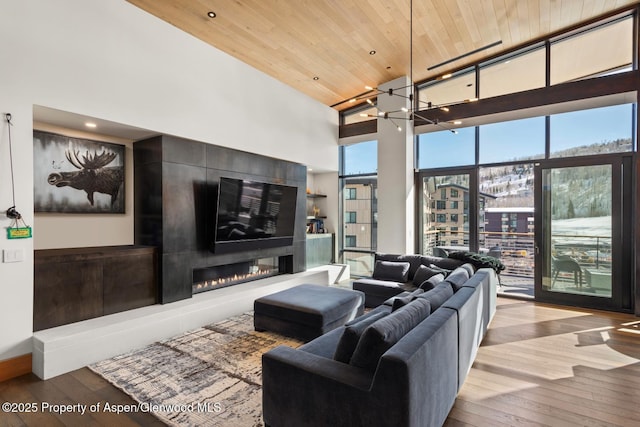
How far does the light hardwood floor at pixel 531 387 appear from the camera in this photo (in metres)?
2.26

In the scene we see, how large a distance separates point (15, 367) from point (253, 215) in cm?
306

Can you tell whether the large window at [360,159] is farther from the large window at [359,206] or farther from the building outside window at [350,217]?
the building outside window at [350,217]

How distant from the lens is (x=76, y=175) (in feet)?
12.0

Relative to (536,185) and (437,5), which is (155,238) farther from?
(536,185)

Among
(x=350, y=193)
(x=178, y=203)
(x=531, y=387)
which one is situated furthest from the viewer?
(x=350, y=193)

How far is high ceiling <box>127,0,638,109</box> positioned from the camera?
3.91 meters

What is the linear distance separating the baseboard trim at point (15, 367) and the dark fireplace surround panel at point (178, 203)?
131 centimetres

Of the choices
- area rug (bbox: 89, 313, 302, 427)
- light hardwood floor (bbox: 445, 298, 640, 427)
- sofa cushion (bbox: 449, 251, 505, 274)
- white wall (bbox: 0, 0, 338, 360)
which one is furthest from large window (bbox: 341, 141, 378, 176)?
area rug (bbox: 89, 313, 302, 427)

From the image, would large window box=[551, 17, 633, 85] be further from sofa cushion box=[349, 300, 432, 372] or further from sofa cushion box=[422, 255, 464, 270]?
sofa cushion box=[349, 300, 432, 372]

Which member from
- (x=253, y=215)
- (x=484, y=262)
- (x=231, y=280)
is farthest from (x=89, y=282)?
(x=484, y=262)

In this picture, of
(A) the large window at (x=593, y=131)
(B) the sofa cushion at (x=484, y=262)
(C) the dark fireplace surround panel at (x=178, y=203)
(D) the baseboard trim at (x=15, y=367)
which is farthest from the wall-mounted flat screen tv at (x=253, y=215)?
(A) the large window at (x=593, y=131)

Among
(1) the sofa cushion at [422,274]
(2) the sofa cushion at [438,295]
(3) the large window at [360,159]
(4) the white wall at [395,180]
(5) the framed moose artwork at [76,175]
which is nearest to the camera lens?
(2) the sofa cushion at [438,295]

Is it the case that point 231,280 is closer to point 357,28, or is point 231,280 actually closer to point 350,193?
point 350,193

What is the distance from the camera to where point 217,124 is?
4512mm
